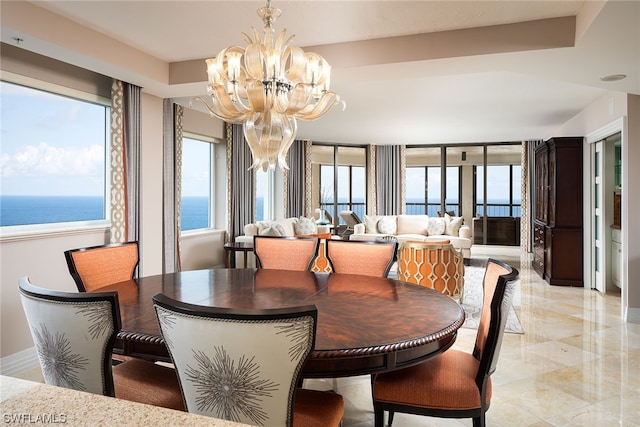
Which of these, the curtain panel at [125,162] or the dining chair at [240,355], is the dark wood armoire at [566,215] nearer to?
the curtain panel at [125,162]

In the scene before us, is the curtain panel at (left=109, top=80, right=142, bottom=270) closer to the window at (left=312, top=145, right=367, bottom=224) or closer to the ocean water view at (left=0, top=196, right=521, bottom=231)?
the ocean water view at (left=0, top=196, right=521, bottom=231)

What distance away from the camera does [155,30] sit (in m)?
3.12

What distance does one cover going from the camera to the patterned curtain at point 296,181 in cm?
867

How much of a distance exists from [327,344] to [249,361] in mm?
340

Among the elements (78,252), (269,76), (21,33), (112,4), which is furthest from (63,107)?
(269,76)

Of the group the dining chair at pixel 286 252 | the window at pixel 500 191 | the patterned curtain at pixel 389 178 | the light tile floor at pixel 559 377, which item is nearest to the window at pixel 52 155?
the dining chair at pixel 286 252

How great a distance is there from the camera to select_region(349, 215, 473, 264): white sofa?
771cm

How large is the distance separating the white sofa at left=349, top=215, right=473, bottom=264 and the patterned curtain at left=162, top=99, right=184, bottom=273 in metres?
3.79

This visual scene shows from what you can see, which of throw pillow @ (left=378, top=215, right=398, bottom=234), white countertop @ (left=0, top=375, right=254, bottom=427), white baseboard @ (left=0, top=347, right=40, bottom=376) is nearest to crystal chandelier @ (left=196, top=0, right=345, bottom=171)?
white countertop @ (left=0, top=375, right=254, bottom=427)

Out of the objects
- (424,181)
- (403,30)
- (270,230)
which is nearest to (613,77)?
(403,30)

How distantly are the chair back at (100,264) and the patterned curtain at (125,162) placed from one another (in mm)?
1330

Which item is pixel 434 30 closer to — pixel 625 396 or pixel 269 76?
pixel 269 76

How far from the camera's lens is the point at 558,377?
278 centimetres

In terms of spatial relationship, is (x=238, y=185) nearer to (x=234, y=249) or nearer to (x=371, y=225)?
(x=234, y=249)
